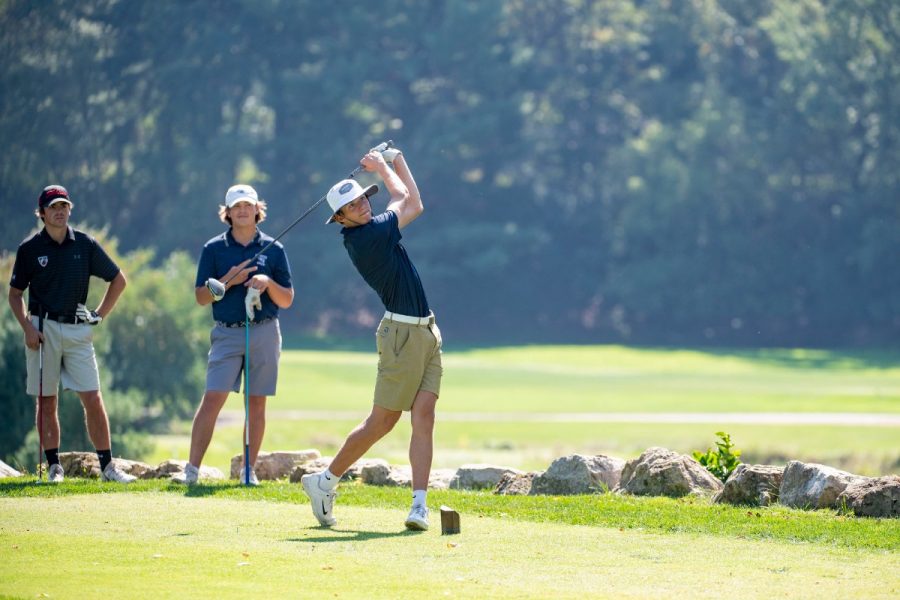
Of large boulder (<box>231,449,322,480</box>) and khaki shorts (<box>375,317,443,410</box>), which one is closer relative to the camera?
khaki shorts (<box>375,317,443,410</box>)

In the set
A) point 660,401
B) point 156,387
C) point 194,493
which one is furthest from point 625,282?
point 194,493

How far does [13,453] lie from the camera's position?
24.2 metres

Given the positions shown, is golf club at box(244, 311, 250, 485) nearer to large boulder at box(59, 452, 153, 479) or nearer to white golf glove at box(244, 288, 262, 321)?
white golf glove at box(244, 288, 262, 321)

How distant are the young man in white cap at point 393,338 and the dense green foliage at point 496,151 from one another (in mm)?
49559

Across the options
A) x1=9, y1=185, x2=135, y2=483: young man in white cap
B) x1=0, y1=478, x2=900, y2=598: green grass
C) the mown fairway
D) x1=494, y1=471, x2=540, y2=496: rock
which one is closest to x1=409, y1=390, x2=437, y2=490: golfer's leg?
x1=0, y1=478, x2=900, y2=598: green grass

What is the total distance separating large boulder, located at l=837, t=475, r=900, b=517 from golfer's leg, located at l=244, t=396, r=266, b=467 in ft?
13.3

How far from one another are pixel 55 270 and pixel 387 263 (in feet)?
10.9

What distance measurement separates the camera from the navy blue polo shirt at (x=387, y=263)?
29.3 ft

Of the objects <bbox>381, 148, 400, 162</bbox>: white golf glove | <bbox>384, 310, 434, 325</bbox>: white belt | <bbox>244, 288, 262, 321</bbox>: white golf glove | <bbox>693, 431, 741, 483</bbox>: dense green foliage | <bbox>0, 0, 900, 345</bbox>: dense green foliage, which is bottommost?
<bbox>693, 431, 741, 483</bbox>: dense green foliage

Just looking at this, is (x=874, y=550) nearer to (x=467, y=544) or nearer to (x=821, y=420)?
(x=467, y=544)

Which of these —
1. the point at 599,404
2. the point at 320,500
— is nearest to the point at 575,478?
the point at 320,500

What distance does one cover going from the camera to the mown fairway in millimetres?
27219

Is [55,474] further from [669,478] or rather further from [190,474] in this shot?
[669,478]

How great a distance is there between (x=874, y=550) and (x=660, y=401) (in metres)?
28.3
